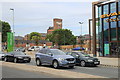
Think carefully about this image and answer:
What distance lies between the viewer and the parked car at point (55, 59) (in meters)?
16.7

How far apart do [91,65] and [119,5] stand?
15.0 m

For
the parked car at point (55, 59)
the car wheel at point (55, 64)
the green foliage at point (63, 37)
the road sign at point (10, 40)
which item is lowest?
the car wheel at point (55, 64)

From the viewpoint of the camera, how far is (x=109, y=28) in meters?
32.8

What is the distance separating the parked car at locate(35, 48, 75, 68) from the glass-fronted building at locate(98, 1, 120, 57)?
15.5 m

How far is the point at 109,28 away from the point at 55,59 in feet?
58.9

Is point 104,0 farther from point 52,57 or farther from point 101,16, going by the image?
point 52,57

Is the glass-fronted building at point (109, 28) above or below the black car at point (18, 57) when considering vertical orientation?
above

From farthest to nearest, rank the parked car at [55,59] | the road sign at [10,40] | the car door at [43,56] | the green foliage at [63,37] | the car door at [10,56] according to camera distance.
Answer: the green foliage at [63,37]
the road sign at [10,40]
the car door at [10,56]
the car door at [43,56]
the parked car at [55,59]

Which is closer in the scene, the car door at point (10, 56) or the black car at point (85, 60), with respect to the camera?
the black car at point (85, 60)

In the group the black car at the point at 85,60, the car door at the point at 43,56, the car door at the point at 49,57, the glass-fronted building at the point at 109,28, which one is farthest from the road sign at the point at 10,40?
the car door at the point at 49,57

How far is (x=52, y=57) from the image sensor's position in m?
17.5

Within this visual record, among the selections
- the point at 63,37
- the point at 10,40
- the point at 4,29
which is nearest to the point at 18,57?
the point at 10,40

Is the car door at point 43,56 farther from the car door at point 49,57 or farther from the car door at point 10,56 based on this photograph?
the car door at point 10,56

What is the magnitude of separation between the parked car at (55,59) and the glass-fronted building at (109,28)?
50.7 feet
